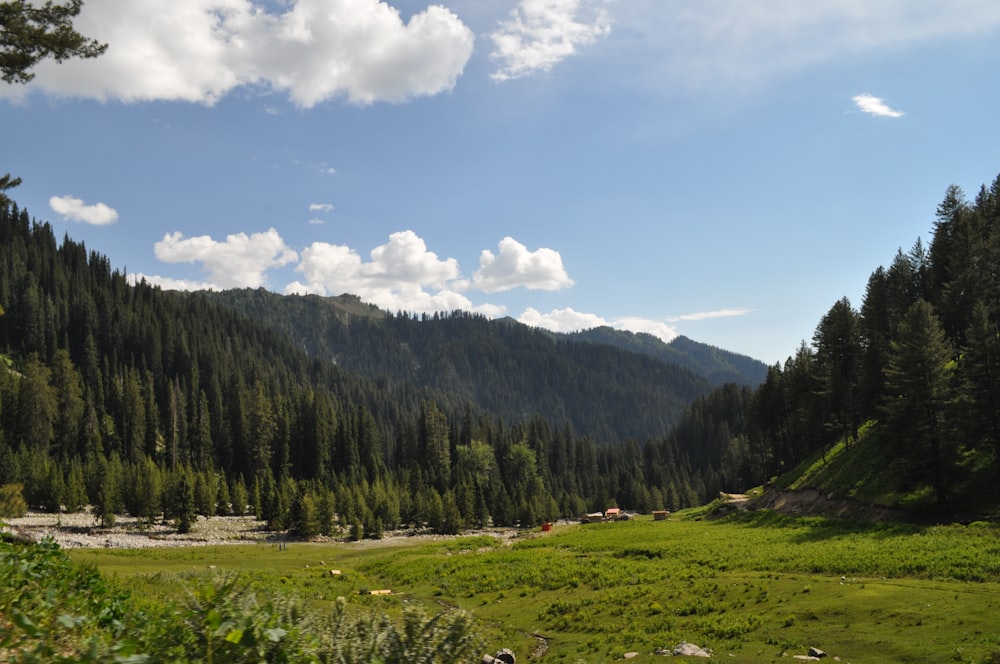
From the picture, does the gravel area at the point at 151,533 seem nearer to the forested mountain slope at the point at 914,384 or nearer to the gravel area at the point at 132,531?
the gravel area at the point at 132,531

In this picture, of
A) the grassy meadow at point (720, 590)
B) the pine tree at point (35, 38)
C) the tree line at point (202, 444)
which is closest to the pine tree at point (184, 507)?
the tree line at point (202, 444)

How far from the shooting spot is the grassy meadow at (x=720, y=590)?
2341 cm

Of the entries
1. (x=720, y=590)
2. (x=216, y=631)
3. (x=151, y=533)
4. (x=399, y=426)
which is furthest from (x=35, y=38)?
(x=399, y=426)

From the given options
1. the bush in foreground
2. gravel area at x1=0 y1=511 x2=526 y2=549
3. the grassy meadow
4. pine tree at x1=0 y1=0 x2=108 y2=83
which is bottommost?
gravel area at x1=0 y1=511 x2=526 y2=549

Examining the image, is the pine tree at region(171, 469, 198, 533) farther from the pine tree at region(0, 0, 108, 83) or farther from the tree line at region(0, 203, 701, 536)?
the pine tree at region(0, 0, 108, 83)

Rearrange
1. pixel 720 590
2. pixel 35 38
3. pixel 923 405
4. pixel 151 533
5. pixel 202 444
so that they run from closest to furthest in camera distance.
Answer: pixel 35 38 → pixel 720 590 → pixel 923 405 → pixel 151 533 → pixel 202 444

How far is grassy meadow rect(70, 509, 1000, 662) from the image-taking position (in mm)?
23406

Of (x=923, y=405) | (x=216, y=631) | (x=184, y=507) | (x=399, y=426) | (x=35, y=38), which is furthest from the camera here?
(x=399, y=426)

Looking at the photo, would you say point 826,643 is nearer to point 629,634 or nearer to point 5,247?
point 629,634

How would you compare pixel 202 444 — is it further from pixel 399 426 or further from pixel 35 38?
pixel 35 38

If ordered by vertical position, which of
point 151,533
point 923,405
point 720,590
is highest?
point 923,405

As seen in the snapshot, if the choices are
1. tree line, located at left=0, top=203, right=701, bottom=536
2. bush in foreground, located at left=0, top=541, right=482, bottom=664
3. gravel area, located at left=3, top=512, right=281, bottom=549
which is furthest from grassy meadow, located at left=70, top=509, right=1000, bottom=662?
tree line, located at left=0, top=203, right=701, bottom=536

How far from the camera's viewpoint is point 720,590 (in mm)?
33531

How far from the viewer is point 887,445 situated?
53.9m
